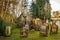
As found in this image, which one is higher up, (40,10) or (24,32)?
(40,10)

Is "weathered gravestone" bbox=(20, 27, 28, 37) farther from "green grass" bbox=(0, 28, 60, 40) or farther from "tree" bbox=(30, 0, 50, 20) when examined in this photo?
"tree" bbox=(30, 0, 50, 20)

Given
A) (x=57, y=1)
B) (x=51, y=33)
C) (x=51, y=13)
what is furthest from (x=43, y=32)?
(x=57, y=1)

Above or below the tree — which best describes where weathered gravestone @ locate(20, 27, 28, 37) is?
below

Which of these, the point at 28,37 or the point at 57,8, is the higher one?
the point at 57,8

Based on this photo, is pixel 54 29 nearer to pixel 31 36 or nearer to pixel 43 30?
pixel 43 30

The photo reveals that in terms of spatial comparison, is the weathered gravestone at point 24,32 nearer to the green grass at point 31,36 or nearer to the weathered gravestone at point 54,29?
the green grass at point 31,36

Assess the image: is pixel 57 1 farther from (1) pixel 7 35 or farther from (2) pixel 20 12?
(1) pixel 7 35

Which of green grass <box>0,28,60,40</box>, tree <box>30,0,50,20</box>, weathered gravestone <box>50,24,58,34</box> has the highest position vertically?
tree <box>30,0,50,20</box>

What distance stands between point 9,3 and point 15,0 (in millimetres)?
74

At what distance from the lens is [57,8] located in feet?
7.29

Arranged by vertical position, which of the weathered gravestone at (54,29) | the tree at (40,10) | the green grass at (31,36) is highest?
the tree at (40,10)

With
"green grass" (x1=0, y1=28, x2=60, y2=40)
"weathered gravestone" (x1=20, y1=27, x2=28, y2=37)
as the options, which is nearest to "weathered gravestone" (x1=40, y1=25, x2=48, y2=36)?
"green grass" (x1=0, y1=28, x2=60, y2=40)

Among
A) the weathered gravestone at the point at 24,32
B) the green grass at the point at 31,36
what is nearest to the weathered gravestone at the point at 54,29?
the green grass at the point at 31,36

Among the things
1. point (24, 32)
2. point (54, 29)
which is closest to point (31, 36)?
point (24, 32)
